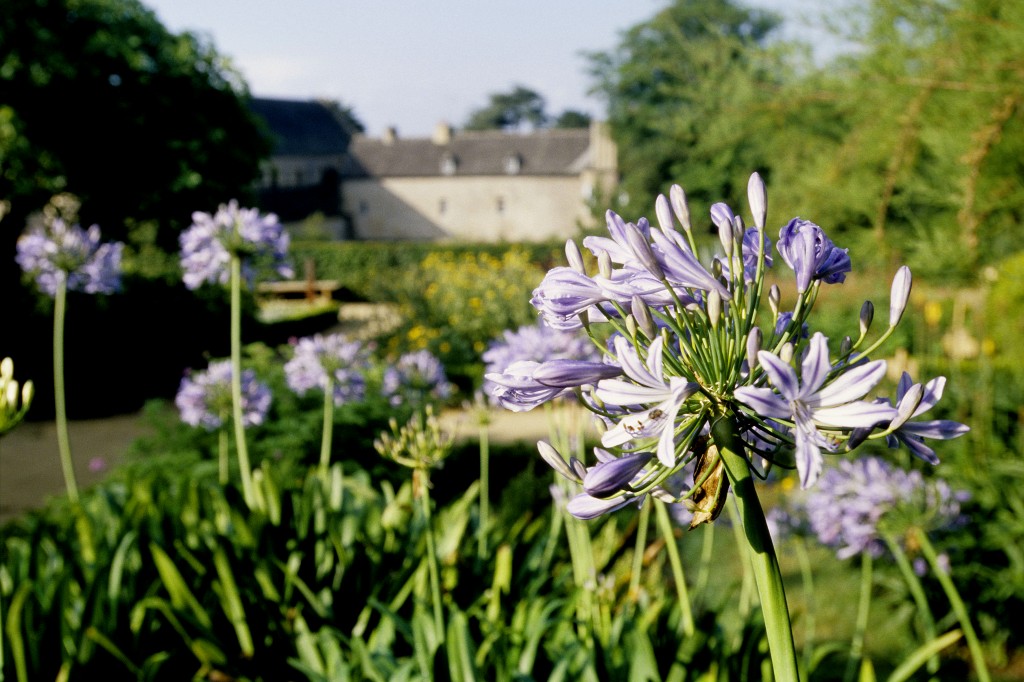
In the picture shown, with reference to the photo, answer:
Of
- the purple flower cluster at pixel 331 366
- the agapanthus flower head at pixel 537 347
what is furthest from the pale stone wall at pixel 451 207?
the agapanthus flower head at pixel 537 347

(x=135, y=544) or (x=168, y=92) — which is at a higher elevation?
(x=168, y=92)

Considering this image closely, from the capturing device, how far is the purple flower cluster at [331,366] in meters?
4.23

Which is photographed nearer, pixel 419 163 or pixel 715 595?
pixel 715 595

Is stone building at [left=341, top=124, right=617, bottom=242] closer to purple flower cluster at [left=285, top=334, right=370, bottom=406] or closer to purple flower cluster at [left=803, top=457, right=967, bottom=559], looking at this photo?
purple flower cluster at [left=285, top=334, right=370, bottom=406]

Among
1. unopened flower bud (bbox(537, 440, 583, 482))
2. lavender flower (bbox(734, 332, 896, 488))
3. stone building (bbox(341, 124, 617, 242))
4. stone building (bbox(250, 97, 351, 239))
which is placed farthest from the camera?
stone building (bbox(341, 124, 617, 242))

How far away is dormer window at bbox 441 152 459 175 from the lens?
151 ft

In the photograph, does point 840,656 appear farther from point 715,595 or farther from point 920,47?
point 920,47

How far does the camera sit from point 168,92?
16.2 metres

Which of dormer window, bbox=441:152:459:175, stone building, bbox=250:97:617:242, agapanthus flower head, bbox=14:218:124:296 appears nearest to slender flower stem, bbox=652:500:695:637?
agapanthus flower head, bbox=14:218:124:296

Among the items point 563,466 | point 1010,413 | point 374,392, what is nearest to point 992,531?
point 1010,413

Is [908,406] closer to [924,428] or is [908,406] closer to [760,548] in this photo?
[924,428]

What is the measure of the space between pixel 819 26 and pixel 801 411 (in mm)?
3161

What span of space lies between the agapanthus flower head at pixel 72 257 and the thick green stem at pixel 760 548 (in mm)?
3781

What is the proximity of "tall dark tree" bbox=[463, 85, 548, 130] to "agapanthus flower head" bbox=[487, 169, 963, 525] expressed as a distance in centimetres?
8792
